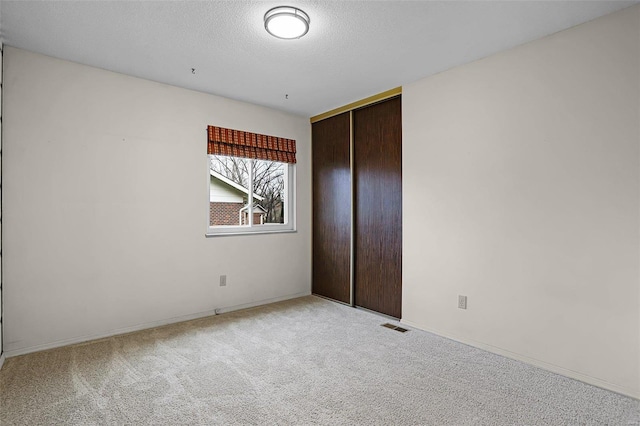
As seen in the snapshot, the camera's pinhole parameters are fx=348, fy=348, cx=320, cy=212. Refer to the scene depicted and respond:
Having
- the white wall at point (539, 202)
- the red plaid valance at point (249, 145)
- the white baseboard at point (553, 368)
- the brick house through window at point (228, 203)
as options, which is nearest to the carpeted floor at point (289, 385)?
the white baseboard at point (553, 368)

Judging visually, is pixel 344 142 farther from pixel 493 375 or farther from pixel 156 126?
pixel 493 375

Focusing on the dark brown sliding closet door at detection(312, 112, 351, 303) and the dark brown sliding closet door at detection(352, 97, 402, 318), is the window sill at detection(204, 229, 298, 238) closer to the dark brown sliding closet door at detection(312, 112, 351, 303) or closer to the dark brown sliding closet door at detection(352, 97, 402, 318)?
the dark brown sliding closet door at detection(312, 112, 351, 303)

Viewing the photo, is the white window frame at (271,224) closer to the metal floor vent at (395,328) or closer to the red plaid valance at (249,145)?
the red plaid valance at (249,145)

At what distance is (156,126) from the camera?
3490 mm

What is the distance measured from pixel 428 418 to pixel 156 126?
3.39 meters

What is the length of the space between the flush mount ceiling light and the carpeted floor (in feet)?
7.86

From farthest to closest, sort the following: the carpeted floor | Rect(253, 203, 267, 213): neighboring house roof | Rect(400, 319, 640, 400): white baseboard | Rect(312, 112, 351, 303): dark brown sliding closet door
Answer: Rect(253, 203, 267, 213): neighboring house roof
Rect(312, 112, 351, 303): dark brown sliding closet door
Rect(400, 319, 640, 400): white baseboard
the carpeted floor

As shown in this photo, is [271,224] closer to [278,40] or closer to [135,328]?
[135,328]

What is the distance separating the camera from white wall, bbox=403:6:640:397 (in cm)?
225

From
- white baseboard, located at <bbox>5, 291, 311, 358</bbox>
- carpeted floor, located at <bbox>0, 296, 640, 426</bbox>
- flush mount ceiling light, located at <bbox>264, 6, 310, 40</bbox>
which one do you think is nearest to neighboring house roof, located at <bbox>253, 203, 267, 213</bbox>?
white baseboard, located at <bbox>5, 291, 311, 358</bbox>

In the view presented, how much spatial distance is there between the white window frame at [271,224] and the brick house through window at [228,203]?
6 cm

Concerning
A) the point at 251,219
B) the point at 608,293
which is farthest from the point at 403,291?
the point at 251,219

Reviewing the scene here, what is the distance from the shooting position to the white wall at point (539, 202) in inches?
88.6

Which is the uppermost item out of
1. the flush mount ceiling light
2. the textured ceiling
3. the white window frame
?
the textured ceiling
